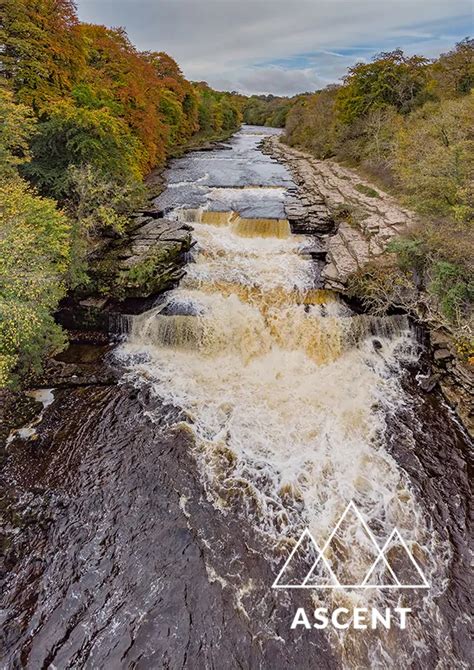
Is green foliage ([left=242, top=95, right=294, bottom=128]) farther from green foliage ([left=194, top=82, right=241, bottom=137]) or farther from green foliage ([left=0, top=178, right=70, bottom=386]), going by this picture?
green foliage ([left=0, top=178, right=70, bottom=386])

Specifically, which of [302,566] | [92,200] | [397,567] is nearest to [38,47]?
[92,200]

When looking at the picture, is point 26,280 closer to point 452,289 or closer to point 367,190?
point 452,289

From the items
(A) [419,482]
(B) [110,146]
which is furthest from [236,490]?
(B) [110,146]

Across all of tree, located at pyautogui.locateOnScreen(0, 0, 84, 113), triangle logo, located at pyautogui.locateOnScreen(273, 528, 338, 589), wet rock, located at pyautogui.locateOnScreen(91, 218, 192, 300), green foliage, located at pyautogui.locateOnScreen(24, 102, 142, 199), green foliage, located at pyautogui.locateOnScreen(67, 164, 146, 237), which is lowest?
triangle logo, located at pyautogui.locateOnScreen(273, 528, 338, 589)

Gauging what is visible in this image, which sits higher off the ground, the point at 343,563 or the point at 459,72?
the point at 459,72

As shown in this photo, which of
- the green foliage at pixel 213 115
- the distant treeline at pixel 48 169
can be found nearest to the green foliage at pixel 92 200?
the distant treeline at pixel 48 169

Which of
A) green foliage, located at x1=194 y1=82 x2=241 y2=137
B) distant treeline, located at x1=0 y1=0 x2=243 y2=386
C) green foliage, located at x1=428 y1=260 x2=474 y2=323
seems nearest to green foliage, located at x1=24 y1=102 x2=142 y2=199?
distant treeline, located at x1=0 y1=0 x2=243 y2=386
